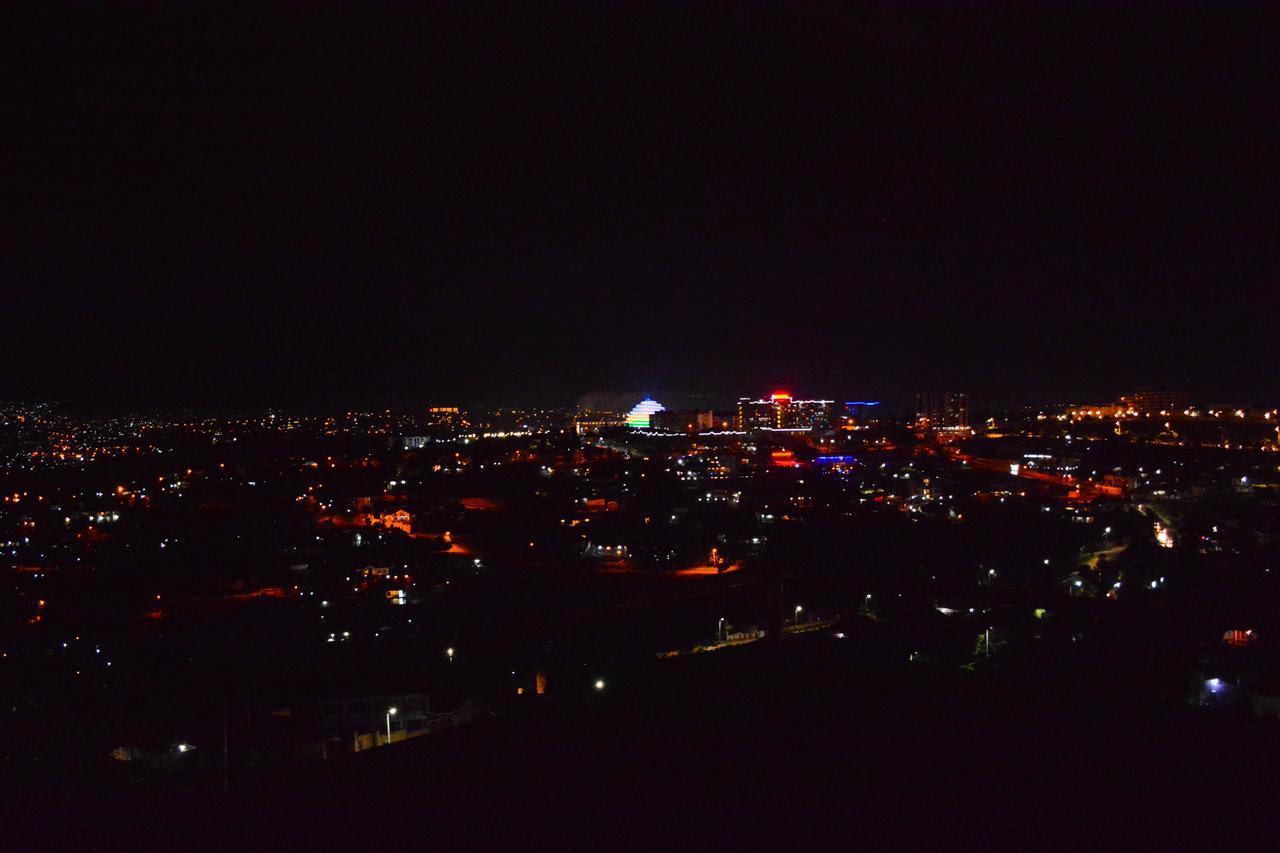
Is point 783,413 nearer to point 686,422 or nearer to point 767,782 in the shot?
point 686,422

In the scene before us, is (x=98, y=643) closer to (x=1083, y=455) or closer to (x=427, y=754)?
(x=427, y=754)

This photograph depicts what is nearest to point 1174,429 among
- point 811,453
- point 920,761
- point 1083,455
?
point 1083,455

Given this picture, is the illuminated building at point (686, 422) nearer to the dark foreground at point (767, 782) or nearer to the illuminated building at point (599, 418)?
the illuminated building at point (599, 418)

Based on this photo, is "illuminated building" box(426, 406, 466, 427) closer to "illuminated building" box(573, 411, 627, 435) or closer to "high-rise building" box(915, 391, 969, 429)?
"illuminated building" box(573, 411, 627, 435)

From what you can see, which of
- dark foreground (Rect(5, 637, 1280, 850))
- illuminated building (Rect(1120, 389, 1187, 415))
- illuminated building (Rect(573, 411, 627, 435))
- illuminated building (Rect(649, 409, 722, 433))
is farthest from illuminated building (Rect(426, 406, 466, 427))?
dark foreground (Rect(5, 637, 1280, 850))

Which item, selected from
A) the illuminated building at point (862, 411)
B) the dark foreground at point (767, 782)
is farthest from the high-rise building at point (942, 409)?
the dark foreground at point (767, 782)

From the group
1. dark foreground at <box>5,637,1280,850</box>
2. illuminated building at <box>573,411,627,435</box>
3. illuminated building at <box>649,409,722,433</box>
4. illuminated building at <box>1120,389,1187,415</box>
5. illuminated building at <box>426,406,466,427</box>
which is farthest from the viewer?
illuminated building at <box>573,411,627,435</box>

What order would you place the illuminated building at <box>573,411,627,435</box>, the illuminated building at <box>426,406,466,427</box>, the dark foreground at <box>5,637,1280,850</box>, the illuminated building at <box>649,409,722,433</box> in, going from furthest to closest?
the illuminated building at <box>573,411,627,435</box>
the illuminated building at <box>649,409,722,433</box>
the illuminated building at <box>426,406,466,427</box>
the dark foreground at <box>5,637,1280,850</box>
